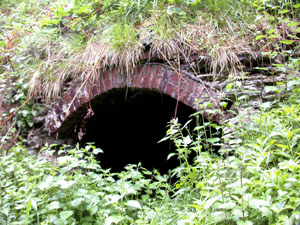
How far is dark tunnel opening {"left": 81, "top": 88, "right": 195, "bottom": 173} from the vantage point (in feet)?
11.7

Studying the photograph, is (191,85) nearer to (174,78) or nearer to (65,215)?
(174,78)

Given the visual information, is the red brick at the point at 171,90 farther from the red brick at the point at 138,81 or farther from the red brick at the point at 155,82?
the red brick at the point at 138,81

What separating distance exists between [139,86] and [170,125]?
0.96 m

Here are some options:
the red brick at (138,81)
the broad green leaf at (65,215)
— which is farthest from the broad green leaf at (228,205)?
the red brick at (138,81)

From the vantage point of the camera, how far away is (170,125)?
224 cm

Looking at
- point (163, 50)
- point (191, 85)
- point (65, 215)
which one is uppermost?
point (163, 50)

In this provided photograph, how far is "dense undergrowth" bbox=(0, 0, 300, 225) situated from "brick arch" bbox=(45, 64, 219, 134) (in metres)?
0.13

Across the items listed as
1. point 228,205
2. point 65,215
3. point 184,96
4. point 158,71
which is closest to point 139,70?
point 158,71

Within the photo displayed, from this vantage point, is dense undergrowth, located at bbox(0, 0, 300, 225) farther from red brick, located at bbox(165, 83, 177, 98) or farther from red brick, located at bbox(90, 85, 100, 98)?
red brick, located at bbox(165, 83, 177, 98)

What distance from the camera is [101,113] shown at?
150 inches

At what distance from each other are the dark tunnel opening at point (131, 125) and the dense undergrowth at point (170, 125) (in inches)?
20.4

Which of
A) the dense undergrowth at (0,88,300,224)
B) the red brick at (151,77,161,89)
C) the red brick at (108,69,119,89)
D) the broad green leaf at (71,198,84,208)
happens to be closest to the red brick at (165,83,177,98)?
the red brick at (151,77,161,89)

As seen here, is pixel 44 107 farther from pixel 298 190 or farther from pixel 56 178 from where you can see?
pixel 298 190

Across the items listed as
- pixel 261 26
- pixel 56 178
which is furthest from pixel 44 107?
pixel 261 26
